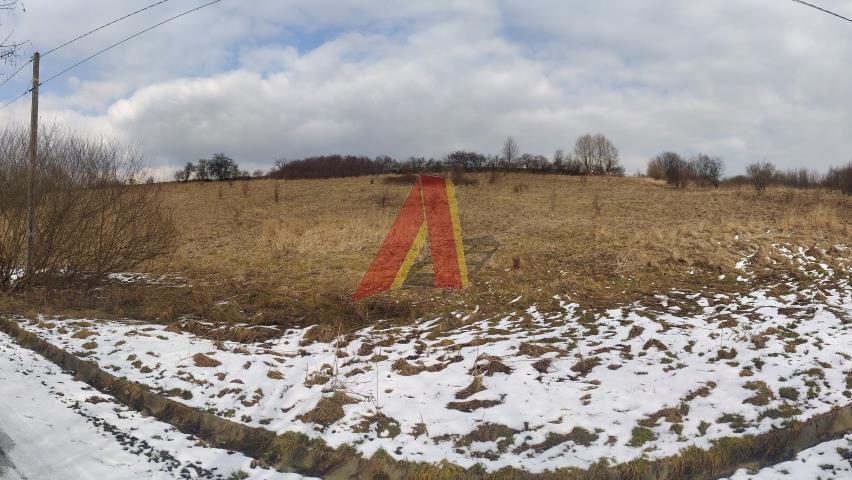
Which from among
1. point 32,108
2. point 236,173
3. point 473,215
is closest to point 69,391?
point 32,108

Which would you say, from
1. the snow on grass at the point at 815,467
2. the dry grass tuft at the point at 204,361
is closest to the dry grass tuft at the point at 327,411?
the dry grass tuft at the point at 204,361

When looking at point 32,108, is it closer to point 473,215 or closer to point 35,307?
point 35,307

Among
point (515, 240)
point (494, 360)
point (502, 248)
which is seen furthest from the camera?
point (515, 240)

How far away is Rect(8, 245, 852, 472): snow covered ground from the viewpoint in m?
4.71

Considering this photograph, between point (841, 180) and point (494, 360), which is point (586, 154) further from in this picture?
point (494, 360)

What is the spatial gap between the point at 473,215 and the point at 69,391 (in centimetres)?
1887

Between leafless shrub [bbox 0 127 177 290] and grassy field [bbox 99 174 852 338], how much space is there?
132cm

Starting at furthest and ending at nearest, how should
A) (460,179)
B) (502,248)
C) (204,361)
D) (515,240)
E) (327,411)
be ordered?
(460,179)
(515,240)
(502,248)
(204,361)
(327,411)

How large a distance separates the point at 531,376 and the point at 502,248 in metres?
10.1

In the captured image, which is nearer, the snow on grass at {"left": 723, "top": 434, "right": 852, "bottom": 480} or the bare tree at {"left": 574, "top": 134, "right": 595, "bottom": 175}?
the snow on grass at {"left": 723, "top": 434, "right": 852, "bottom": 480}

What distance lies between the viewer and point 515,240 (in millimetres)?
16938

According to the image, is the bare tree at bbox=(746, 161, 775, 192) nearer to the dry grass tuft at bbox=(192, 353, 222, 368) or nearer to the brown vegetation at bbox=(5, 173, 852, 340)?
the brown vegetation at bbox=(5, 173, 852, 340)

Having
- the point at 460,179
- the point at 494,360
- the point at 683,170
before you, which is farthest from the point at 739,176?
the point at 494,360

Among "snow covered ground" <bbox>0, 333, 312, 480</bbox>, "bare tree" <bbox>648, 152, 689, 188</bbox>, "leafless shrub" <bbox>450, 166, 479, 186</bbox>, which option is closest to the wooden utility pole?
"snow covered ground" <bbox>0, 333, 312, 480</bbox>
